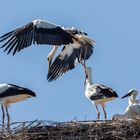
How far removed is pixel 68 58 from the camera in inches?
748

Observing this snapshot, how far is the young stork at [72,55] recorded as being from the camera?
60.3ft

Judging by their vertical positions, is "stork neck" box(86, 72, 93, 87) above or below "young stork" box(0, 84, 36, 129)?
above

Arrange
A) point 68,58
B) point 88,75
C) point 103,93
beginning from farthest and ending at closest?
point 68,58 < point 88,75 < point 103,93

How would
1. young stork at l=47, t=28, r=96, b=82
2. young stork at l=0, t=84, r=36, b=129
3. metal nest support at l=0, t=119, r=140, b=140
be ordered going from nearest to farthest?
metal nest support at l=0, t=119, r=140, b=140 → young stork at l=0, t=84, r=36, b=129 → young stork at l=47, t=28, r=96, b=82

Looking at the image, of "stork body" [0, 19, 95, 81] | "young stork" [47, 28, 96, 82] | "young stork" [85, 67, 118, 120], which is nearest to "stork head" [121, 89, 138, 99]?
"young stork" [85, 67, 118, 120]

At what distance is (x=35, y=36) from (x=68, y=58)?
2170mm

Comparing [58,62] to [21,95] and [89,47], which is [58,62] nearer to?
[89,47]

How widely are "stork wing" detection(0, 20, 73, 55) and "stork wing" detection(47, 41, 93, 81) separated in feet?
4.18

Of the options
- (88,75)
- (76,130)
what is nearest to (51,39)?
(88,75)

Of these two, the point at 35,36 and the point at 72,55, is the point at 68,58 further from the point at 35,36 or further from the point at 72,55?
the point at 35,36

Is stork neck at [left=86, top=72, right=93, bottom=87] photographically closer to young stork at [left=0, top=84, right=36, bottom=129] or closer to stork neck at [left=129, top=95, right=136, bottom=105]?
stork neck at [left=129, top=95, right=136, bottom=105]

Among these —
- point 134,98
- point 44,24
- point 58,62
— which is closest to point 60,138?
point 134,98

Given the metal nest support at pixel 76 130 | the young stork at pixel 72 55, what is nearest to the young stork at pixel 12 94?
the metal nest support at pixel 76 130

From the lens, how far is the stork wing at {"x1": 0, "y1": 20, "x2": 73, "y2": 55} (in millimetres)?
16734
